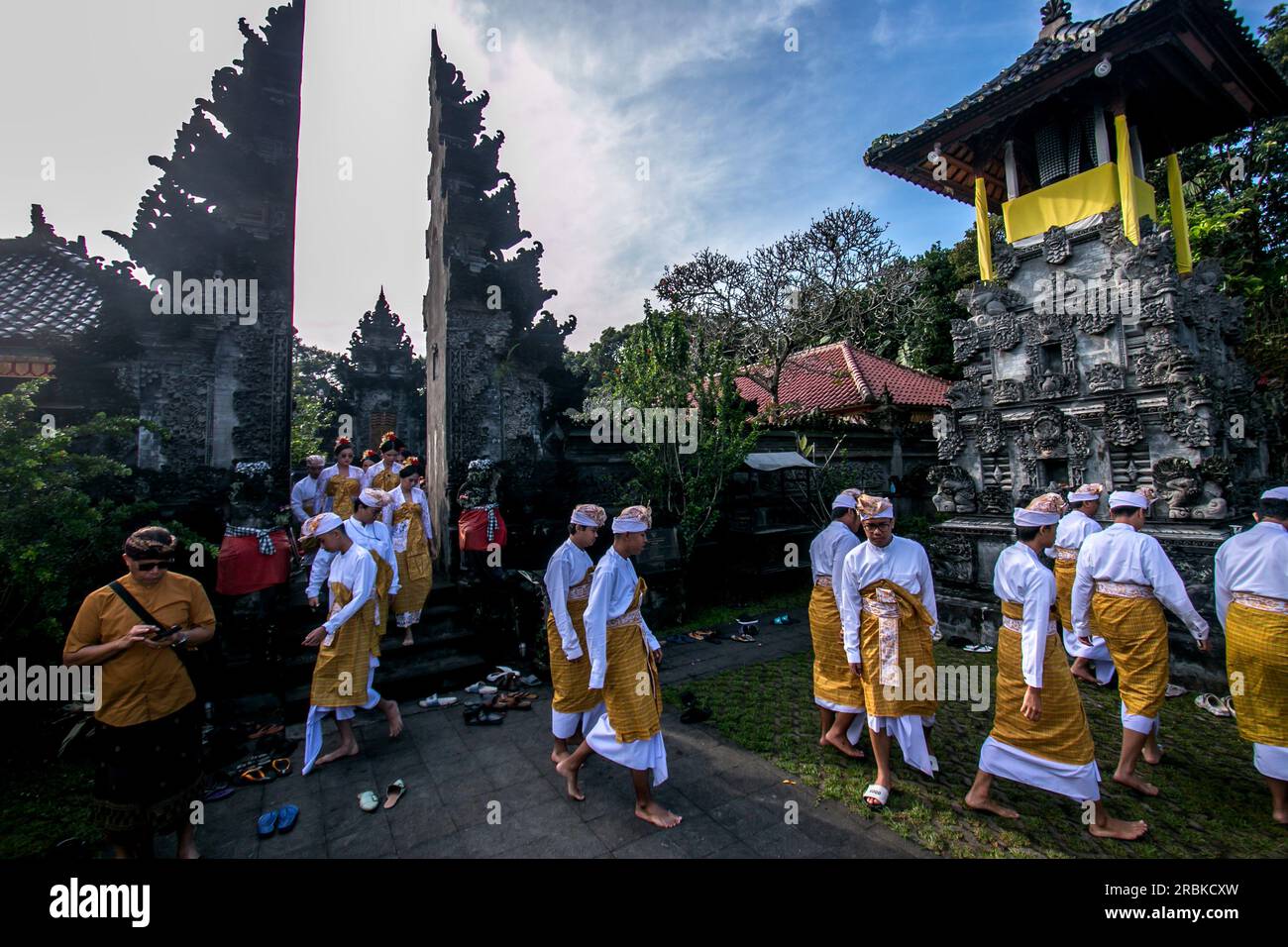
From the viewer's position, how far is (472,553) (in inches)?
290

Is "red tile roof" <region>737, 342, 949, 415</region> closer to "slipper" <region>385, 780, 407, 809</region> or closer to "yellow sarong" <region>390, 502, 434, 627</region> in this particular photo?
"yellow sarong" <region>390, 502, 434, 627</region>

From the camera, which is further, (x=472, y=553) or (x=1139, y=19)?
(x=472, y=553)

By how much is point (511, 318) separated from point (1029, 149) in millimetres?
9030

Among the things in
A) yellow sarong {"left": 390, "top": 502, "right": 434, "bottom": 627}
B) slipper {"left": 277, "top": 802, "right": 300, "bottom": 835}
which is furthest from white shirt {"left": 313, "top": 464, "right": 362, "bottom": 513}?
slipper {"left": 277, "top": 802, "right": 300, "bottom": 835}

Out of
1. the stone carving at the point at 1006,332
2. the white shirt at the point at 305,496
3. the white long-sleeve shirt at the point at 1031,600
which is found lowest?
the white long-sleeve shirt at the point at 1031,600

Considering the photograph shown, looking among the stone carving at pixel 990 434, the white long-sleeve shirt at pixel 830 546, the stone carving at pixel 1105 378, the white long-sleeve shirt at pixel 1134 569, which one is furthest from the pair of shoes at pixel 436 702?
the stone carving at pixel 1105 378

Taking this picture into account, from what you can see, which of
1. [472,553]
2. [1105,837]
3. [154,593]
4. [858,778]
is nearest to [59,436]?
[154,593]

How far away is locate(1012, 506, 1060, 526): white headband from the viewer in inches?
144

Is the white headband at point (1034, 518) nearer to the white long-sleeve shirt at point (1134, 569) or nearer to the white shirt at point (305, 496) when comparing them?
the white long-sleeve shirt at point (1134, 569)

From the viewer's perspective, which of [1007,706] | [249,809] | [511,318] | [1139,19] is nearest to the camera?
[1007,706]

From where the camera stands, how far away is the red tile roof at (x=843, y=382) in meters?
18.3

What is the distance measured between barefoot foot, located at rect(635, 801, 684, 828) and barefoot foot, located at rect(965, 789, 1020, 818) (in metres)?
1.99

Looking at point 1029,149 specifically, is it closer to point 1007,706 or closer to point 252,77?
point 1007,706

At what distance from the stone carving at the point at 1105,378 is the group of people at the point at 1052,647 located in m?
3.89
